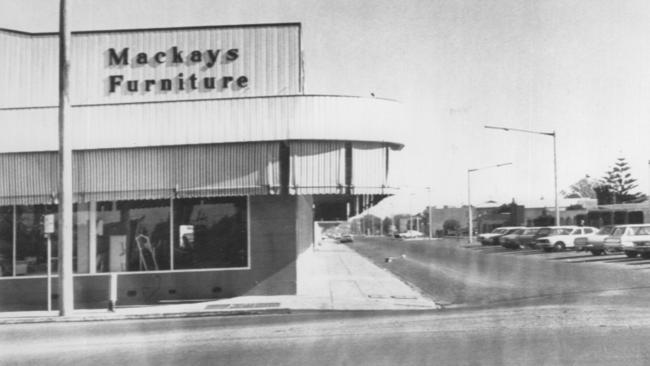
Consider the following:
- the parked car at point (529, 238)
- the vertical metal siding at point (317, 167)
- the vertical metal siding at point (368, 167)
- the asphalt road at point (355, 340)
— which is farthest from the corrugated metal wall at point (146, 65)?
the parked car at point (529, 238)

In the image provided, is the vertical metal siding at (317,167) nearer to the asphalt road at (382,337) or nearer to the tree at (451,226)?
the asphalt road at (382,337)

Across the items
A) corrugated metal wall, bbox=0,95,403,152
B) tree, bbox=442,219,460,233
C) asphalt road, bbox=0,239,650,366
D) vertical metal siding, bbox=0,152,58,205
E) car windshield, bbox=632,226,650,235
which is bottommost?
tree, bbox=442,219,460,233

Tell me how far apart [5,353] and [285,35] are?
10998 millimetres

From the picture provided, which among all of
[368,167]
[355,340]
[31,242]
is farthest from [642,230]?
[31,242]

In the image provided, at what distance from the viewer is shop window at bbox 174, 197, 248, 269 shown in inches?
715

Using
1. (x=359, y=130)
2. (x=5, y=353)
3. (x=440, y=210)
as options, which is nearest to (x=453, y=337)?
(x=5, y=353)

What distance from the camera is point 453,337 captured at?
409 inches

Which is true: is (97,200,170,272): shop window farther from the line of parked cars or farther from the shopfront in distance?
the line of parked cars

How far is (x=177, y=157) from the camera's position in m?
17.7

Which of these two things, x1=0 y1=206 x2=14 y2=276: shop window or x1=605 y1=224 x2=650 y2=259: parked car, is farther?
x1=605 y1=224 x2=650 y2=259: parked car

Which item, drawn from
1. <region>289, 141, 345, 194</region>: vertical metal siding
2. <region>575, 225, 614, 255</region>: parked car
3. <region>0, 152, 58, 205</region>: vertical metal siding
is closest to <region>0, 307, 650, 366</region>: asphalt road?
<region>289, 141, 345, 194</region>: vertical metal siding

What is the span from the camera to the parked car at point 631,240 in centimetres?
3197

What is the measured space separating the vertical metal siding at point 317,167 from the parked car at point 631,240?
66.7 feet

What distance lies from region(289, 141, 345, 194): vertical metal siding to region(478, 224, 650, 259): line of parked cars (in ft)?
66.8
